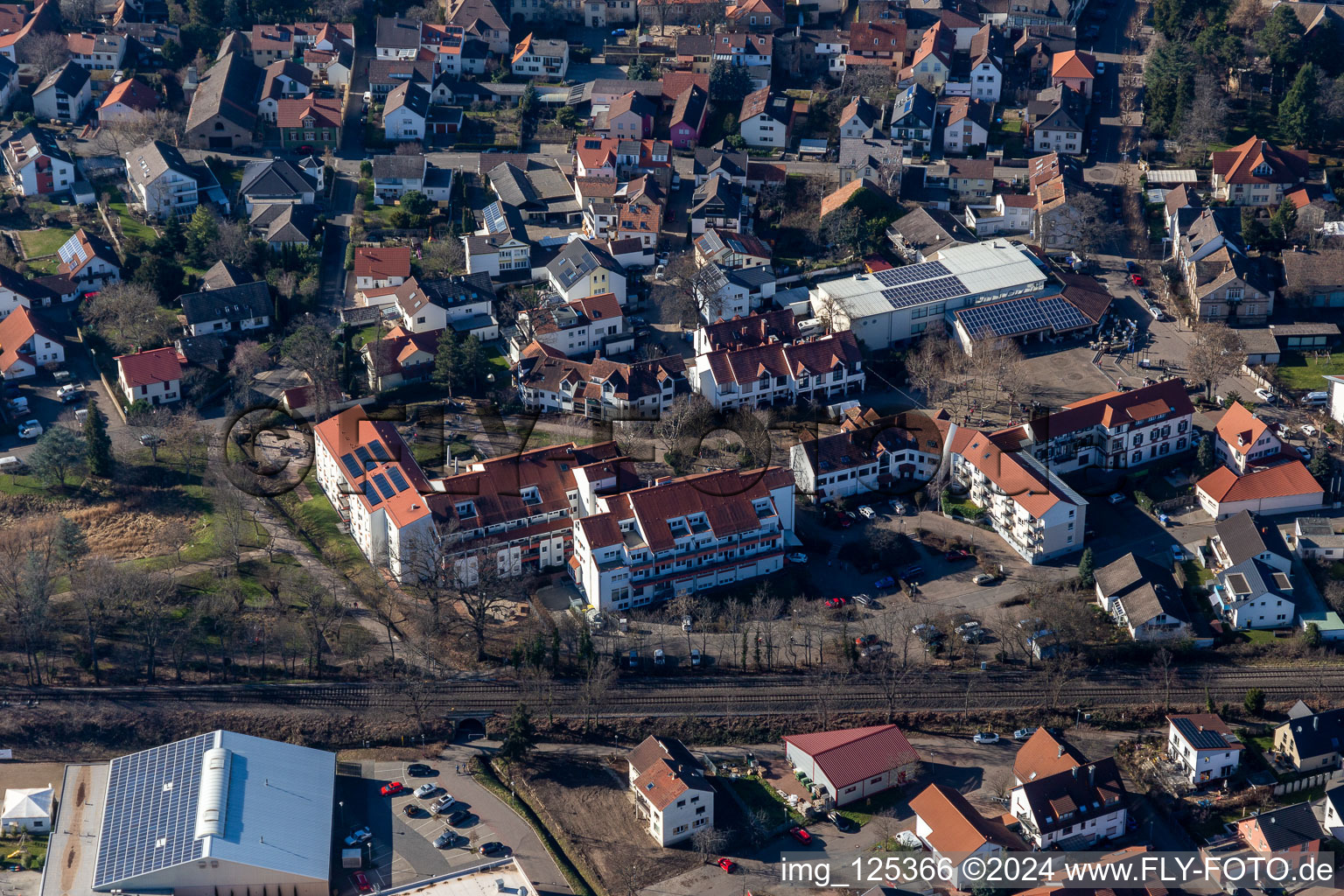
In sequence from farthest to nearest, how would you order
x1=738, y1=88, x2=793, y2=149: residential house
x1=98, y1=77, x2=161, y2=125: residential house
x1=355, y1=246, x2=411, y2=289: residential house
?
1. x1=98, y1=77, x2=161, y2=125: residential house
2. x1=738, y1=88, x2=793, y2=149: residential house
3. x1=355, y1=246, x2=411, y2=289: residential house

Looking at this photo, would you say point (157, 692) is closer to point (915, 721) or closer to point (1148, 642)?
point (915, 721)

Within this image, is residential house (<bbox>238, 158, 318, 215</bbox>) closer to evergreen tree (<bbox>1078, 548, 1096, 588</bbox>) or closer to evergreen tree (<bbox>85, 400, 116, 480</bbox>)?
evergreen tree (<bbox>85, 400, 116, 480</bbox>)

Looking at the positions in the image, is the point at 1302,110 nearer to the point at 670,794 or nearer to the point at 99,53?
the point at 670,794

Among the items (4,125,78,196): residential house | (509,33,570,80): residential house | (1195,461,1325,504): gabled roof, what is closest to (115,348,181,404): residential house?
(4,125,78,196): residential house

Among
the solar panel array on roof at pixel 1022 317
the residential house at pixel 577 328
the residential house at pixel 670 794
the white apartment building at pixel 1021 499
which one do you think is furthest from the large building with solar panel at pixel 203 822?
Answer: the solar panel array on roof at pixel 1022 317

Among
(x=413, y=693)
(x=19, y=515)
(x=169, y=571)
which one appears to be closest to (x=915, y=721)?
(x=413, y=693)

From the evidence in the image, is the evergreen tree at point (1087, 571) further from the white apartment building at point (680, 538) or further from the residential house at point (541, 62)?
the residential house at point (541, 62)
